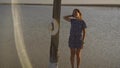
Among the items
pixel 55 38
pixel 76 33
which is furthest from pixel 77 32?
pixel 55 38

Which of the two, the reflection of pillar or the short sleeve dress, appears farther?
the short sleeve dress

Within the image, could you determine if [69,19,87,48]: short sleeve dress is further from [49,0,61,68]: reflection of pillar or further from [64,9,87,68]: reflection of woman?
[49,0,61,68]: reflection of pillar

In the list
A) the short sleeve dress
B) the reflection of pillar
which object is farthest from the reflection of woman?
the reflection of pillar

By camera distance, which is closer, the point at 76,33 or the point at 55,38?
the point at 55,38

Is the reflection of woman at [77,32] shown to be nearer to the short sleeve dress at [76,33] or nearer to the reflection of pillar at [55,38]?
the short sleeve dress at [76,33]

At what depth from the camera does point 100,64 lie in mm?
11891

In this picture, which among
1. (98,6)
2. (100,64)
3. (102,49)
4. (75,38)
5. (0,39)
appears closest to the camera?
(75,38)

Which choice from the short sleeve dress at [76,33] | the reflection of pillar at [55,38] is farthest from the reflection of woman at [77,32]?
the reflection of pillar at [55,38]

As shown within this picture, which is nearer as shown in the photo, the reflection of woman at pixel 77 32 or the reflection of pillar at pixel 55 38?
the reflection of pillar at pixel 55 38

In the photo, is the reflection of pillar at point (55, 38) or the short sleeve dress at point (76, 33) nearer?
the reflection of pillar at point (55, 38)

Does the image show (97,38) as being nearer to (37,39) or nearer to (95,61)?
(37,39)

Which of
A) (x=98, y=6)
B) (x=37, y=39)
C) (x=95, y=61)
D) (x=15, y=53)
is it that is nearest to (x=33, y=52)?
(x=15, y=53)

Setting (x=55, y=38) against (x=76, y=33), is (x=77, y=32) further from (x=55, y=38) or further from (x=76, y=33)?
(x=55, y=38)

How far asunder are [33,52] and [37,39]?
329 centimetres
